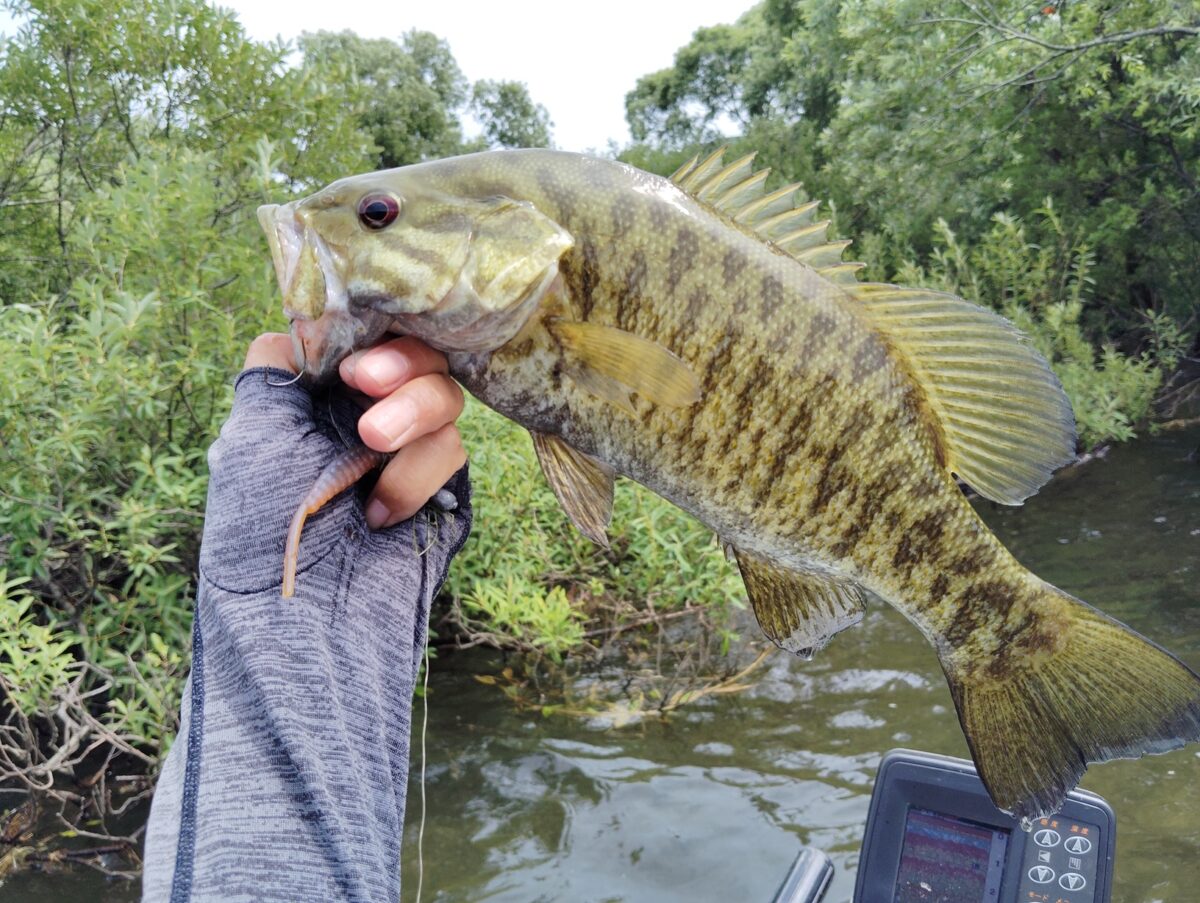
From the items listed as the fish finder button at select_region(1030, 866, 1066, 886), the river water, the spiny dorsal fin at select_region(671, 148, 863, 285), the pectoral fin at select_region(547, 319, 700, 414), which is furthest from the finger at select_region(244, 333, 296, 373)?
the river water

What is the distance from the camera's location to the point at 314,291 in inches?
48.1

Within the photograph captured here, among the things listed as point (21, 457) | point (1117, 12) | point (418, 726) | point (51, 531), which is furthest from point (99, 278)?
point (1117, 12)

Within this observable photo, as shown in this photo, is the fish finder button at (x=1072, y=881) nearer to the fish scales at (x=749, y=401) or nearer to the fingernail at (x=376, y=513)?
the fish scales at (x=749, y=401)

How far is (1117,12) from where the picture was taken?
29.2 feet

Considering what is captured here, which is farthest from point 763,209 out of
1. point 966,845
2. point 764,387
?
point 966,845

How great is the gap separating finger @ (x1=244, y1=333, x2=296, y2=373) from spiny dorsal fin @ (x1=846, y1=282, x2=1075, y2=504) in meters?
0.98

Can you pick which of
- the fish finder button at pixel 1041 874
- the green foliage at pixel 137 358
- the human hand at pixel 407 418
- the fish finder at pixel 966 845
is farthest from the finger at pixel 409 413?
the green foliage at pixel 137 358

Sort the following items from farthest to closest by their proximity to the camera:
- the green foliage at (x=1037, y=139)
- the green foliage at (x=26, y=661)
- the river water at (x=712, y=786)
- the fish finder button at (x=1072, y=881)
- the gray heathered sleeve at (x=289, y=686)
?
the green foliage at (x=1037, y=139)
the river water at (x=712, y=786)
the green foliage at (x=26, y=661)
the fish finder button at (x=1072, y=881)
the gray heathered sleeve at (x=289, y=686)

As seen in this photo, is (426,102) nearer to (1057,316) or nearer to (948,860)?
(1057,316)

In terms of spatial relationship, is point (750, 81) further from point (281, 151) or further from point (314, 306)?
point (314, 306)

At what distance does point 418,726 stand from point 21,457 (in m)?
2.42

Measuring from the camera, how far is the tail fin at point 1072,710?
126cm

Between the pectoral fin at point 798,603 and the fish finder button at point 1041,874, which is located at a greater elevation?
the pectoral fin at point 798,603

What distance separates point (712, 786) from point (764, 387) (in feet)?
11.9
